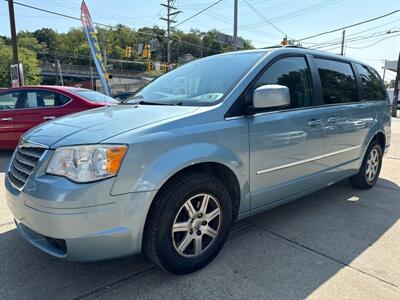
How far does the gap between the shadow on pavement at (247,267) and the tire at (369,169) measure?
40.2 inches

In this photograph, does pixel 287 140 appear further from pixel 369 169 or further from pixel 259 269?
pixel 369 169

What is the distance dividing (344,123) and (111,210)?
290cm

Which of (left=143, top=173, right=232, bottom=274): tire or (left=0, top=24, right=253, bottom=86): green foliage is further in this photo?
(left=0, top=24, right=253, bottom=86): green foliage

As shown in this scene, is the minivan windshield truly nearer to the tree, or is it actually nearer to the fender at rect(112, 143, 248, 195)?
the fender at rect(112, 143, 248, 195)

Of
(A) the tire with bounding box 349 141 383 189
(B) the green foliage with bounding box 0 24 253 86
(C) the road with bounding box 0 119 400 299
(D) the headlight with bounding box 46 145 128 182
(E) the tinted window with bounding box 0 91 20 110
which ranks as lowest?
(C) the road with bounding box 0 119 400 299

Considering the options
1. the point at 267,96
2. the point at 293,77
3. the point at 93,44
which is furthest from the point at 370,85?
the point at 93,44

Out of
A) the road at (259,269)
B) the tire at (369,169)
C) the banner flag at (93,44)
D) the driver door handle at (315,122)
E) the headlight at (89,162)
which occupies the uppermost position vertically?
the banner flag at (93,44)

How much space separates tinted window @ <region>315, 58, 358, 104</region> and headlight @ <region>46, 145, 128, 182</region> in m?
2.49

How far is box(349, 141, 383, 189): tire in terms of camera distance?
178 inches

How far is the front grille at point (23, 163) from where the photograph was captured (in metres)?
2.29

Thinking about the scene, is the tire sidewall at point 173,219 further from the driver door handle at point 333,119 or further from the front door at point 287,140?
the driver door handle at point 333,119

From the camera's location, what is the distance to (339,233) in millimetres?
3291

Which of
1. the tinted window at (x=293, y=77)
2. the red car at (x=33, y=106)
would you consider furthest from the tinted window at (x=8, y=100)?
the tinted window at (x=293, y=77)

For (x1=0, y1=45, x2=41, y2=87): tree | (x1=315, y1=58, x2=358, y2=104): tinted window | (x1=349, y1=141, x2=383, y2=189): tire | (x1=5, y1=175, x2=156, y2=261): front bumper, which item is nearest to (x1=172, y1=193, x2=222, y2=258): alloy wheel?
(x1=5, y1=175, x2=156, y2=261): front bumper
